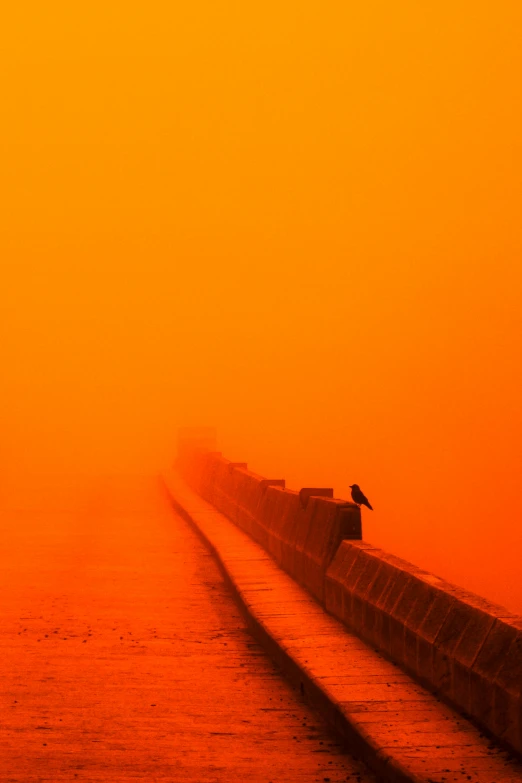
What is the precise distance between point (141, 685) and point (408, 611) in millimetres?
1970

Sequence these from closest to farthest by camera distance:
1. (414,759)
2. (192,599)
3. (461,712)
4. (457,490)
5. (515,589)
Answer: (414,759), (461,712), (192,599), (515,589), (457,490)

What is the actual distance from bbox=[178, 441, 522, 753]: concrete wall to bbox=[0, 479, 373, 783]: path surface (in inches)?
30.8

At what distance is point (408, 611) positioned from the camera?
31.0ft

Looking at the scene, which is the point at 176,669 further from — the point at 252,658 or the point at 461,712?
the point at 461,712

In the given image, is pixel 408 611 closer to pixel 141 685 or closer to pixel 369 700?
pixel 369 700

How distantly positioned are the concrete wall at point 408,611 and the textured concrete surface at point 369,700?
5.0 inches

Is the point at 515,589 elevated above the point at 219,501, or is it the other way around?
the point at 219,501

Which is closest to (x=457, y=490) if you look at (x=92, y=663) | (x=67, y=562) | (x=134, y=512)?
(x=134, y=512)

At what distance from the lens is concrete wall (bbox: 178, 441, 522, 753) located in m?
7.38

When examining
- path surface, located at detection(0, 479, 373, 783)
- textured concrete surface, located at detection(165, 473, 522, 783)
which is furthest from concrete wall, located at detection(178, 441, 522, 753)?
path surface, located at detection(0, 479, 373, 783)

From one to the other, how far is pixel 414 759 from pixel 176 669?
12.6ft

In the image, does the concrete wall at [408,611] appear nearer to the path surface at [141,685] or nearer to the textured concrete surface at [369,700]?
the textured concrete surface at [369,700]

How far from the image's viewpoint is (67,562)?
61.0 ft

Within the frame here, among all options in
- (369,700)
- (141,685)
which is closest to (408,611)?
(369,700)
